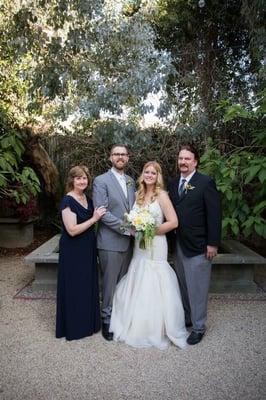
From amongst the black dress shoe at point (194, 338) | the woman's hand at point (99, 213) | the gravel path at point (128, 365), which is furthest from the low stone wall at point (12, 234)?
the black dress shoe at point (194, 338)

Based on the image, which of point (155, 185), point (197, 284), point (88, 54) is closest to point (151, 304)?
point (197, 284)

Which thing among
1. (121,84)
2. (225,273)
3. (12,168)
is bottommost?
(225,273)

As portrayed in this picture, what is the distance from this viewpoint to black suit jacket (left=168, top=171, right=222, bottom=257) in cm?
336

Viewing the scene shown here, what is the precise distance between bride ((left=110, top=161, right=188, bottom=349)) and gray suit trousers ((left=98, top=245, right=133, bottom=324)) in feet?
0.27

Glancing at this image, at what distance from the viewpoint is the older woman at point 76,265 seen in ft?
11.4

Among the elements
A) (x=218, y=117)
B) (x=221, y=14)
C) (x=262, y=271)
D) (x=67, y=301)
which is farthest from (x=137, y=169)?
(x=67, y=301)

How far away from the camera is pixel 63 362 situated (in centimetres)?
312

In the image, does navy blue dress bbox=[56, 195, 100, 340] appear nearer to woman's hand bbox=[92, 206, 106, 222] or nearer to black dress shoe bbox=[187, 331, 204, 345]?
woman's hand bbox=[92, 206, 106, 222]

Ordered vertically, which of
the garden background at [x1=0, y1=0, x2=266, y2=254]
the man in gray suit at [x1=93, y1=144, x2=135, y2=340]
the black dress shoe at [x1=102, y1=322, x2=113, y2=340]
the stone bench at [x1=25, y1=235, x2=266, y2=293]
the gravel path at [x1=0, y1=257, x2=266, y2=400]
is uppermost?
the garden background at [x1=0, y1=0, x2=266, y2=254]

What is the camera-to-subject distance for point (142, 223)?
3.27 m

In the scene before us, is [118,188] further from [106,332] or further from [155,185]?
[106,332]

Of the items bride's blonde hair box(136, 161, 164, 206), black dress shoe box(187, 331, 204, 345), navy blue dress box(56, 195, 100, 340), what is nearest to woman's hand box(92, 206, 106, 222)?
navy blue dress box(56, 195, 100, 340)

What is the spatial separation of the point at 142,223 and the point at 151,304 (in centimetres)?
80

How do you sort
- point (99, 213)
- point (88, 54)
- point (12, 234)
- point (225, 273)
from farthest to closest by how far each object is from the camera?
point (12, 234)
point (88, 54)
point (225, 273)
point (99, 213)
